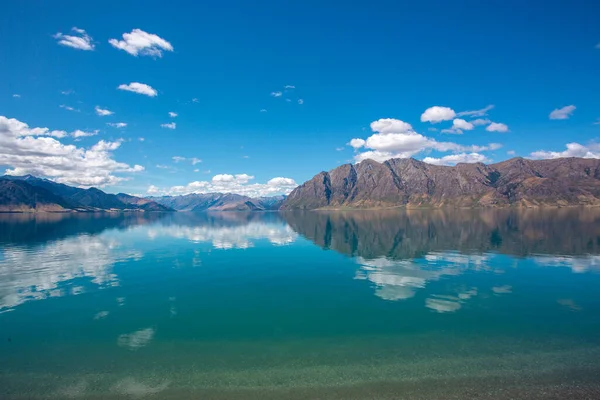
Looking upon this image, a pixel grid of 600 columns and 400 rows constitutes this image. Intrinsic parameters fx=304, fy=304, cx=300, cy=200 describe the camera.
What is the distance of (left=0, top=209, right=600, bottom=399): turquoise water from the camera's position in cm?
2348

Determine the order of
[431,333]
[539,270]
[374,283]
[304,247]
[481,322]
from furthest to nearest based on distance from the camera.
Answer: [304,247] → [539,270] → [374,283] → [481,322] → [431,333]

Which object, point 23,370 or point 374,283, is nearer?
point 23,370

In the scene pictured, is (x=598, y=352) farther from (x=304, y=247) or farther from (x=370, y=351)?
(x=304, y=247)

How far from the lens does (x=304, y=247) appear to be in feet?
331

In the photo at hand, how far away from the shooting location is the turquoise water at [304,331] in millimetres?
23484

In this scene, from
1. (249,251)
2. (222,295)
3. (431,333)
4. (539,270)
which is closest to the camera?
(431,333)

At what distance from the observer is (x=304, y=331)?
3338cm

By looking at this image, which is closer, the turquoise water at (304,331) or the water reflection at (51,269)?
the turquoise water at (304,331)

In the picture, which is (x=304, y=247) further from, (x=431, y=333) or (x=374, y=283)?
(x=431, y=333)

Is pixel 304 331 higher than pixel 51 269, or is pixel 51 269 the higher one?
pixel 304 331

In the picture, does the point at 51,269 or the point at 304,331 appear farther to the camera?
the point at 51,269

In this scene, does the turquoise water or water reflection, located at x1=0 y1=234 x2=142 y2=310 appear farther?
water reflection, located at x1=0 y1=234 x2=142 y2=310

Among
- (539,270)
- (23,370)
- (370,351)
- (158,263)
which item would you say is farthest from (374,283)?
(158,263)

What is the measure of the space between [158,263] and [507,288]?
72.6 m
